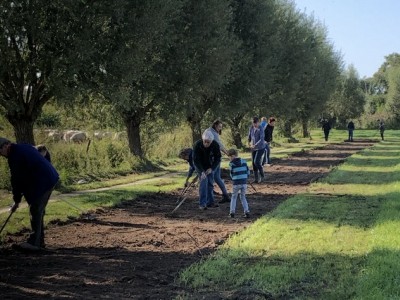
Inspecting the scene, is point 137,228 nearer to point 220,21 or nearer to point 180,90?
point 180,90

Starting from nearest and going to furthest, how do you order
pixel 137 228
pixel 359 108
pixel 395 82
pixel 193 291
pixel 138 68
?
pixel 193 291, pixel 137 228, pixel 138 68, pixel 359 108, pixel 395 82

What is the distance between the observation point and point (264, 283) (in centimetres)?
652

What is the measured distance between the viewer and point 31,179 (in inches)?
344

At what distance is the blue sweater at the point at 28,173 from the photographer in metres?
8.51

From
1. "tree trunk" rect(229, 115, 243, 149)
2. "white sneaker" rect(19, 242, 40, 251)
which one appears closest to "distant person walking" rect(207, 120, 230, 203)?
"white sneaker" rect(19, 242, 40, 251)

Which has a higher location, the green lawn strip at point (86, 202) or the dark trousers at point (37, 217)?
the dark trousers at point (37, 217)

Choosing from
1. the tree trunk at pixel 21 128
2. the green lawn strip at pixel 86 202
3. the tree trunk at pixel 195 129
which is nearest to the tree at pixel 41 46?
the tree trunk at pixel 21 128

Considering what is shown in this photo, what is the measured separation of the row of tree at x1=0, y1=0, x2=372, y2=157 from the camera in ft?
44.4

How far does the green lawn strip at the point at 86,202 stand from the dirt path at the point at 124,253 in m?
0.48

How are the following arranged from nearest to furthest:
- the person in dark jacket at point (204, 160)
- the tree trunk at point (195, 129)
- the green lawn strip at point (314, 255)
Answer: the green lawn strip at point (314, 255) < the person in dark jacket at point (204, 160) < the tree trunk at point (195, 129)

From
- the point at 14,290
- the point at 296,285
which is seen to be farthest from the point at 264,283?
the point at 14,290

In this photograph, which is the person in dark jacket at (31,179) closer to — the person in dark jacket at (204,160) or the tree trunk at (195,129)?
the person in dark jacket at (204,160)

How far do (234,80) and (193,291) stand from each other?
20.3 meters

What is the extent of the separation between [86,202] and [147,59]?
678 centimetres
